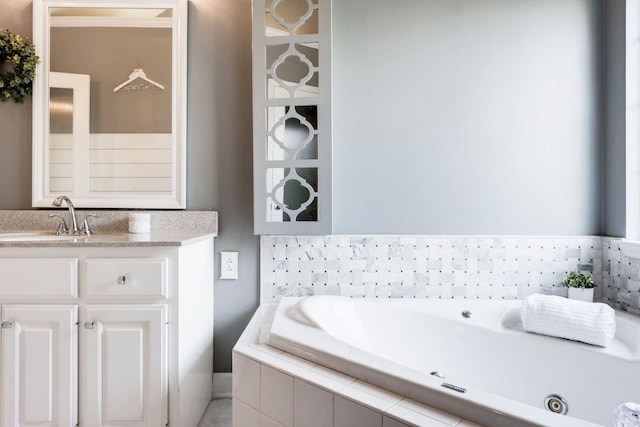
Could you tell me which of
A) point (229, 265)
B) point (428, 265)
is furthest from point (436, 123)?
point (229, 265)

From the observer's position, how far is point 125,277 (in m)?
1.39

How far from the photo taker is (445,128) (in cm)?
181

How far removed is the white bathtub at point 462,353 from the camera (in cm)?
91

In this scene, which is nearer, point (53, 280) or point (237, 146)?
point (53, 280)

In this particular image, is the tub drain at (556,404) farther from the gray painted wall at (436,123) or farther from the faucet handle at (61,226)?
the faucet handle at (61,226)

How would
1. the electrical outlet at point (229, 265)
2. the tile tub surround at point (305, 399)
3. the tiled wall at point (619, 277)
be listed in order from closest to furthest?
the tile tub surround at point (305, 399) < the tiled wall at point (619, 277) < the electrical outlet at point (229, 265)

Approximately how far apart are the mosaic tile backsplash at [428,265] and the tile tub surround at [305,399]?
63cm

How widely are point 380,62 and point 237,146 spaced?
84 centimetres

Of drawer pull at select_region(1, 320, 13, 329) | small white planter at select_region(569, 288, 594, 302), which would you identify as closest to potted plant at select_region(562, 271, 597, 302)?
small white planter at select_region(569, 288, 594, 302)

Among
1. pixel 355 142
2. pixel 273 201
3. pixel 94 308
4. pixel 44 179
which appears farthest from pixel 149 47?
pixel 94 308

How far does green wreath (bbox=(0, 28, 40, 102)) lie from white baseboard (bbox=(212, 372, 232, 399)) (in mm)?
1747

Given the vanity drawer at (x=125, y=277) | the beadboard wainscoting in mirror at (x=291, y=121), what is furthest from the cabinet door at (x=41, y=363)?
the beadboard wainscoting in mirror at (x=291, y=121)

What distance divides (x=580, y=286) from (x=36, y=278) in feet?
7.49

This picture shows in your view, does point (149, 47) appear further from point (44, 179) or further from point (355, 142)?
point (355, 142)
